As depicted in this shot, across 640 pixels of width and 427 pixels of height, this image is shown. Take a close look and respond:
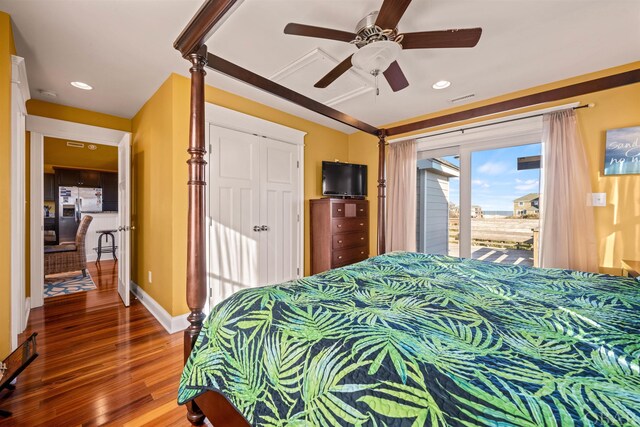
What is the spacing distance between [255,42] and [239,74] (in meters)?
0.79

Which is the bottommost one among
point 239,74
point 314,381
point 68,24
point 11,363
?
point 11,363

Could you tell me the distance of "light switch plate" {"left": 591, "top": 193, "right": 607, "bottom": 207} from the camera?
239 cm

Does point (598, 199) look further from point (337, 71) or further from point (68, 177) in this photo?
point (68, 177)

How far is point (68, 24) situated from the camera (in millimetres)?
1856

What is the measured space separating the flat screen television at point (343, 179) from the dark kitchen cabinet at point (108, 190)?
232 inches

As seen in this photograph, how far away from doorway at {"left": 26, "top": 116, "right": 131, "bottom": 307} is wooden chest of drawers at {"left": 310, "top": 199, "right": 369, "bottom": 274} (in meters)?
2.37

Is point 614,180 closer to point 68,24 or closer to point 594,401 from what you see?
point 594,401

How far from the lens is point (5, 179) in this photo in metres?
1.73

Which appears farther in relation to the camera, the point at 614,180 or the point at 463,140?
the point at 463,140

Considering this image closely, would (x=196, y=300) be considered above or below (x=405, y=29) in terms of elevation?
below

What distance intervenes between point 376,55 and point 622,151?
8.13ft

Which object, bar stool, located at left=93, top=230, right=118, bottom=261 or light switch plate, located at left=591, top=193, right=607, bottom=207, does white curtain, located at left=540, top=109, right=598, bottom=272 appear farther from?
bar stool, located at left=93, top=230, right=118, bottom=261

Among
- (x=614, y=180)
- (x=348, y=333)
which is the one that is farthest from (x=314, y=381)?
(x=614, y=180)

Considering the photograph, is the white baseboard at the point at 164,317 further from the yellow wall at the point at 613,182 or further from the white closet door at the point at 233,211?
the yellow wall at the point at 613,182
